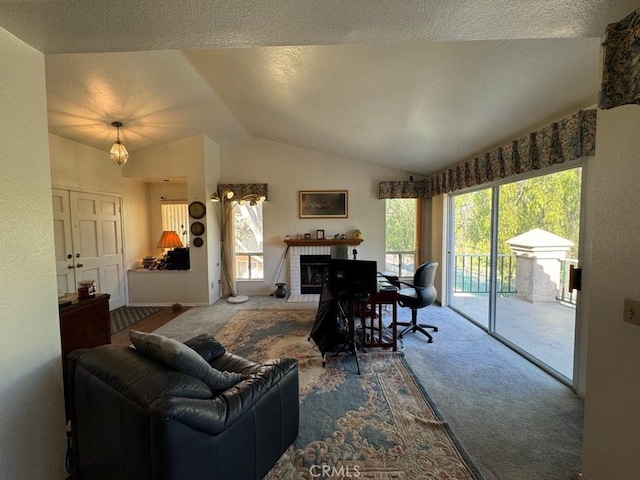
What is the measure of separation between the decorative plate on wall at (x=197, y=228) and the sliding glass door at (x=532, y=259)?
4.34m

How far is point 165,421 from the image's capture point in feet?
3.32

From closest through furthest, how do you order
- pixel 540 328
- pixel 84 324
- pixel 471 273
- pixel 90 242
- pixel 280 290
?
pixel 84 324, pixel 540 328, pixel 90 242, pixel 471 273, pixel 280 290

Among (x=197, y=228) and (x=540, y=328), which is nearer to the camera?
(x=540, y=328)

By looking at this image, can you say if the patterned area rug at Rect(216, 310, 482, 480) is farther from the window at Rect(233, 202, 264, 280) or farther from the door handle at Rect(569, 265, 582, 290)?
the window at Rect(233, 202, 264, 280)

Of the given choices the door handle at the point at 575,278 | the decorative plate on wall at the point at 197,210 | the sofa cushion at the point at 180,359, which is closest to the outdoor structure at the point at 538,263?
the door handle at the point at 575,278

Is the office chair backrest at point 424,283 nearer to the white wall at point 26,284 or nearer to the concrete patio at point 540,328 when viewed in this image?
the concrete patio at point 540,328

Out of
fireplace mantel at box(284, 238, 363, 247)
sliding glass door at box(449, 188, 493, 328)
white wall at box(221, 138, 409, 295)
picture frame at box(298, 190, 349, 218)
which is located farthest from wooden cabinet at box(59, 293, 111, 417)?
sliding glass door at box(449, 188, 493, 328)

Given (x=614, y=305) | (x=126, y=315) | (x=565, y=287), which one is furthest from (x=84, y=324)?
(x=565, y=287)

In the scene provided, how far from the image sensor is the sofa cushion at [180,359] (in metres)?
1.27

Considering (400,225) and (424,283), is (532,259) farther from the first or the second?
(400,225)

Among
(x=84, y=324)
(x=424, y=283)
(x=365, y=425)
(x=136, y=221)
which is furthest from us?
(x=136, y=221)

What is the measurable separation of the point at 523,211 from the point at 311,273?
3528 mm

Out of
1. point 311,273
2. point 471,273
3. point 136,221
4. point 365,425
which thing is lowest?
point 365,425

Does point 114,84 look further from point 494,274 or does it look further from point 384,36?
point 494,274
